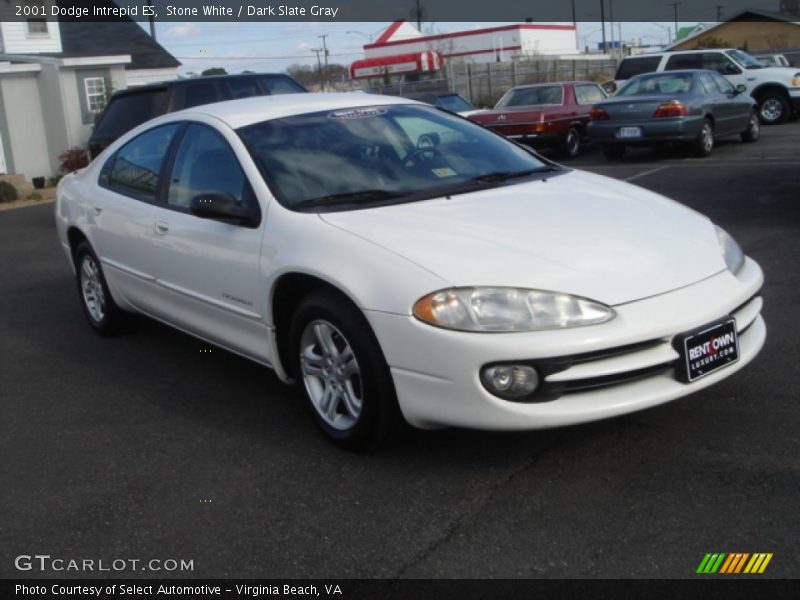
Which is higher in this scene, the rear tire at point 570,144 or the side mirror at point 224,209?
the side mirror at point 224,209

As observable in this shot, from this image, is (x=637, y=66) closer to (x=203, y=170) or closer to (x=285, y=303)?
(x=203, y=170)

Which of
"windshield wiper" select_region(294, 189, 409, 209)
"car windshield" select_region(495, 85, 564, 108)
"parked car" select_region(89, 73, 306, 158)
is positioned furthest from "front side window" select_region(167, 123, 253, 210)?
"car windshield" select_region(495, 85, 564, 108)

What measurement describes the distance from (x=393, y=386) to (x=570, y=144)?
47.1ft

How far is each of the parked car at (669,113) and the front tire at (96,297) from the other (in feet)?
34.5

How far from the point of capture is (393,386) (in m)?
3.80

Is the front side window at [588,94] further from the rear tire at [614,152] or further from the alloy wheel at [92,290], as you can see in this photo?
the alloy wheel at [92,290]

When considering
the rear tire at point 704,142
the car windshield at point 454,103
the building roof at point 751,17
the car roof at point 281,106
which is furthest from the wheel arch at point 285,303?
the building roof at point 751,17

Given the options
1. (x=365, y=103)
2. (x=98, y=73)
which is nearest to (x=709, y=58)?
(x=98, y=73)

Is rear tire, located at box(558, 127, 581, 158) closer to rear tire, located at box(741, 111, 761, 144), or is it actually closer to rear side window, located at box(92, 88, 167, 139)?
rear tire, located at box(741, 111, 761, 144)

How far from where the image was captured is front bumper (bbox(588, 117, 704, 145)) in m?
14.6

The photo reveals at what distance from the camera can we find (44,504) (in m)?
3.86

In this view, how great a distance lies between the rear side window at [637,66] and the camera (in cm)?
2142

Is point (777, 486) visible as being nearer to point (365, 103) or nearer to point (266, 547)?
point (266, 547)

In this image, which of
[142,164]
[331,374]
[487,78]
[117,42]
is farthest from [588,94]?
[487,78]
